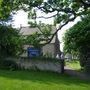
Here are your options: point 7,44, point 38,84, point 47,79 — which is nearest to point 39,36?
point 47,79

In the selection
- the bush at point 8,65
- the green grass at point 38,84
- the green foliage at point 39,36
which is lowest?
the green grass at point 38,84

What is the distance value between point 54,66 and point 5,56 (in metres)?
7.17

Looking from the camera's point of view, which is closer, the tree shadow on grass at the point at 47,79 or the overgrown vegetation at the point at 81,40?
the tree shadow on grass at the point at 47,79

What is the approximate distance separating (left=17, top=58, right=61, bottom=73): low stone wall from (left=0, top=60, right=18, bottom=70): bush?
648 millimetres

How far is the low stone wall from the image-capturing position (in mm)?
35000

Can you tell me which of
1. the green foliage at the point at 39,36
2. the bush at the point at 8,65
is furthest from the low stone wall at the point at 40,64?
the green foliage at the point at 39,36

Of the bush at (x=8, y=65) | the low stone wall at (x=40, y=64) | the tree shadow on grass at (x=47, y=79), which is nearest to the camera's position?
the tree shadow on grass at (x=47, y=79)

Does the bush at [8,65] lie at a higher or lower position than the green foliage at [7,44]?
lower

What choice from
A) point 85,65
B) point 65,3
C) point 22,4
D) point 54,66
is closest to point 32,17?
point 22,4

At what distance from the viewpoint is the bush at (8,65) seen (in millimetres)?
35969

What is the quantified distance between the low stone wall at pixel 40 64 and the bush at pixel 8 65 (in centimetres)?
65

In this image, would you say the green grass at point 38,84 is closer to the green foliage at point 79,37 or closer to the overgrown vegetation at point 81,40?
the overgrown vegetation at point 81,40

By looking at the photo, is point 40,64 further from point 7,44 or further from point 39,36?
point 39,36

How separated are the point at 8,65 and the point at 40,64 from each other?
13.2ft
